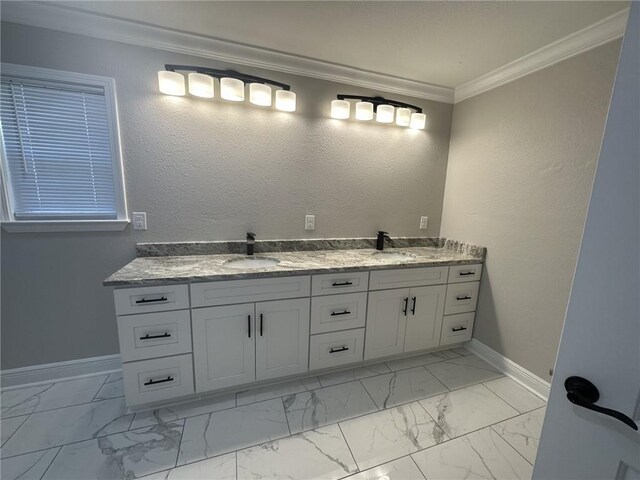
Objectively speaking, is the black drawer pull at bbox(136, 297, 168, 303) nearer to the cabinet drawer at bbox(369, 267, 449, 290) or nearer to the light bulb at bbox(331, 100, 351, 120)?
the cabinet drawer at bbox(369, 267, 449, 290)

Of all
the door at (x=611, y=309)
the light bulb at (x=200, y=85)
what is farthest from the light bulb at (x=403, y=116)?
the door at (x=611, y=309)

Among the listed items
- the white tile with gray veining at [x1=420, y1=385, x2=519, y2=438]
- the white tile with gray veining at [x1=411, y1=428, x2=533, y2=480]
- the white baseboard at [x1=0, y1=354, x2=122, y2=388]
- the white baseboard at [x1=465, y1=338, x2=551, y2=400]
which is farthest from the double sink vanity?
the white tile with gray veining at [x1=411, y1=428, x2=533, y2=480]

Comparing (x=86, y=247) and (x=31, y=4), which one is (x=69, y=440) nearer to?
(x=86, y=247)

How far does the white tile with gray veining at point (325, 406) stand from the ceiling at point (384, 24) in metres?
2.34

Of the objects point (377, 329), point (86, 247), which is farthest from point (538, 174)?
point (86, 247)

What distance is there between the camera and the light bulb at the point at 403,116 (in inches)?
90.2

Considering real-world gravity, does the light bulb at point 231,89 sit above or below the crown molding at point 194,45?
below

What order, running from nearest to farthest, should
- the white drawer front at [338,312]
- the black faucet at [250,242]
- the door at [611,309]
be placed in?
1. the door at [611,309]
2. the white drawer front at [338,312]
3. the black faucet at [250,242]

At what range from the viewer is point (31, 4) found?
1.48 meters

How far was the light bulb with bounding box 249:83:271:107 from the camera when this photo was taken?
6.13 feet

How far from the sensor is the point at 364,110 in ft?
7.12

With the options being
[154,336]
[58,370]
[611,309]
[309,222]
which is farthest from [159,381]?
[611,309]

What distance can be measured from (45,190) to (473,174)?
3.18 m

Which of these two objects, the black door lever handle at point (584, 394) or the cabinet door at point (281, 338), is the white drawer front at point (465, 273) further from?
the black door lever handle at point (584, 394)
